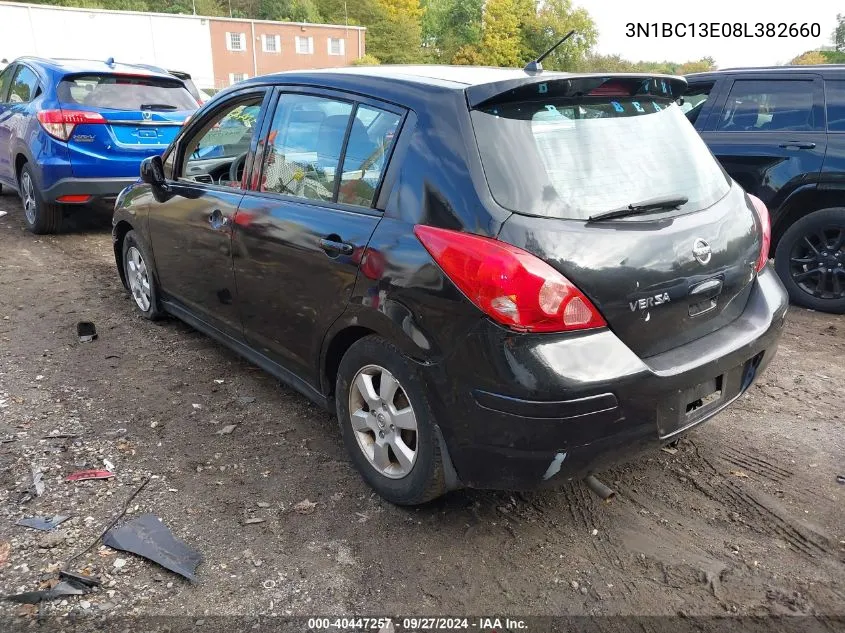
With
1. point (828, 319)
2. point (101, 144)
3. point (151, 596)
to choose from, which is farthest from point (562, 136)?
point (101, 144)

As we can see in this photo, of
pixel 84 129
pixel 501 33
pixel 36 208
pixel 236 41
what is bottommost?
pixel 36 208

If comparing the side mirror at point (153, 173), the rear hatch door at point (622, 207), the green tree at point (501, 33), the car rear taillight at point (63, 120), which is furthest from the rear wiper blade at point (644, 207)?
the green tree at point (501, 33)

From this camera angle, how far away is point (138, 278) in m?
5.27

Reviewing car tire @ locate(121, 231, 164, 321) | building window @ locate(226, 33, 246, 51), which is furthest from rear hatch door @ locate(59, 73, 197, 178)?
building window @ locate(226, 33, 246, 51)

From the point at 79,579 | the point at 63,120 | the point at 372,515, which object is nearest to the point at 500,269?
the point at 372,515

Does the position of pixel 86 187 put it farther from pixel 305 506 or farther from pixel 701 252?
pixel 701 252

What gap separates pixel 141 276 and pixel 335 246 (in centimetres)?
288

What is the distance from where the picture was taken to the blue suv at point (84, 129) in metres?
7.22

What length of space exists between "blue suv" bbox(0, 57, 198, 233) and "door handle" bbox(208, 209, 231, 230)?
4.14m

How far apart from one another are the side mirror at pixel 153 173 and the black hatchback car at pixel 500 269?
1.29 meters

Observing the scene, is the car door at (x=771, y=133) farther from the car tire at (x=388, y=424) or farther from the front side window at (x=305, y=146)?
the car tire at (x=388, y=424)

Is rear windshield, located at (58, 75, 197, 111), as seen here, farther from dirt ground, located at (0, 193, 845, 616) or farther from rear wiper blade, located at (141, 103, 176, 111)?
dirt ground, located at (0, 193, 845, 616)

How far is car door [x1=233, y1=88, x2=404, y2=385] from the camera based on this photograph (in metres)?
2.92

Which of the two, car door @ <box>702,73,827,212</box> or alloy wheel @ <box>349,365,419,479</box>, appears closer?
alloy wheel @ <box>349,365,419,479</box>
